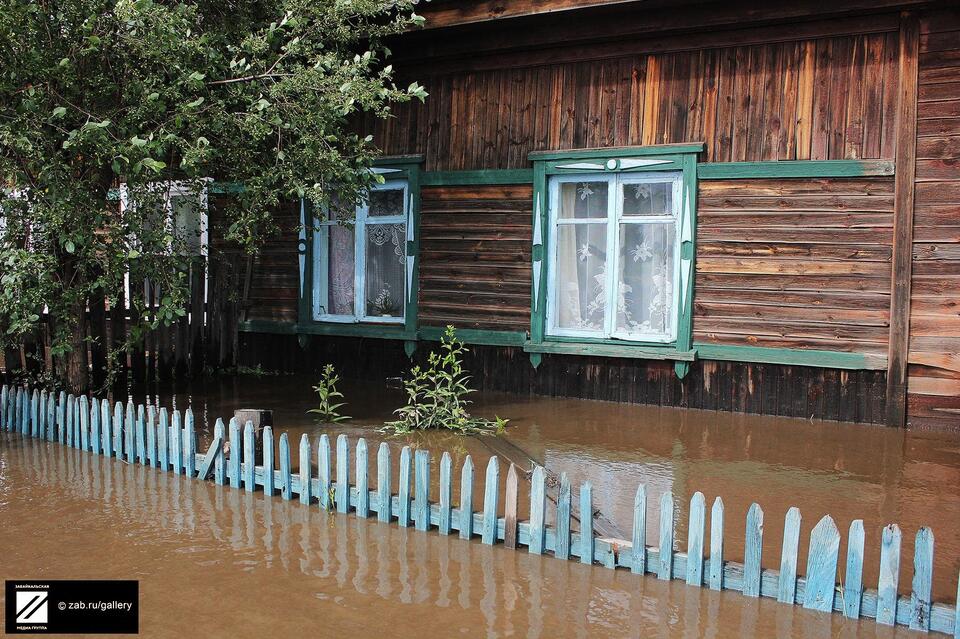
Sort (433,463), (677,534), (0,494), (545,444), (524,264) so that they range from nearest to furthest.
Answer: (677,534)
(0,494)
(433,463)
(545,444)
(524,264)

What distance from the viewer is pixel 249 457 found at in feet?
21.3

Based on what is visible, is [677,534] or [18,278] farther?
[18,278]

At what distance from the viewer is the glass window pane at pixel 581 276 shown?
34.4 ft

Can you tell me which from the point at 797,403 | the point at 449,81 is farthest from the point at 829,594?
the point at 449,81

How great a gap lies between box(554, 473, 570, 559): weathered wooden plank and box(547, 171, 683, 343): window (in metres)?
5.18

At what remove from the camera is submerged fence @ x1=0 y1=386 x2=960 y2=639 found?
4.29 m

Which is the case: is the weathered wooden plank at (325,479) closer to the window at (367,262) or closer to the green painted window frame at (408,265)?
the green painted window frame at (408,265)

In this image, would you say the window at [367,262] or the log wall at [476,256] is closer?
the log wall at [476,256]

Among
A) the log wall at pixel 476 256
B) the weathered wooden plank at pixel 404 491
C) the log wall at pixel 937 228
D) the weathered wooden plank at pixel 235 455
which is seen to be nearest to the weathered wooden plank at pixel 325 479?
the weathered wooden plank at pixel 404 491

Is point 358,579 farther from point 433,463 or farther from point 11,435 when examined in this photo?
point 11,435

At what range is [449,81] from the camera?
37.3 feet

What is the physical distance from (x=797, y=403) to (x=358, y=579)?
19.6 feet

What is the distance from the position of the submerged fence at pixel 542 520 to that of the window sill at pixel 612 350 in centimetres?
399

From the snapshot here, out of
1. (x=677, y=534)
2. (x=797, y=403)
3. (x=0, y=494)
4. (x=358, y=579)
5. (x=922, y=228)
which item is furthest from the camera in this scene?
(x=797, y=403)
